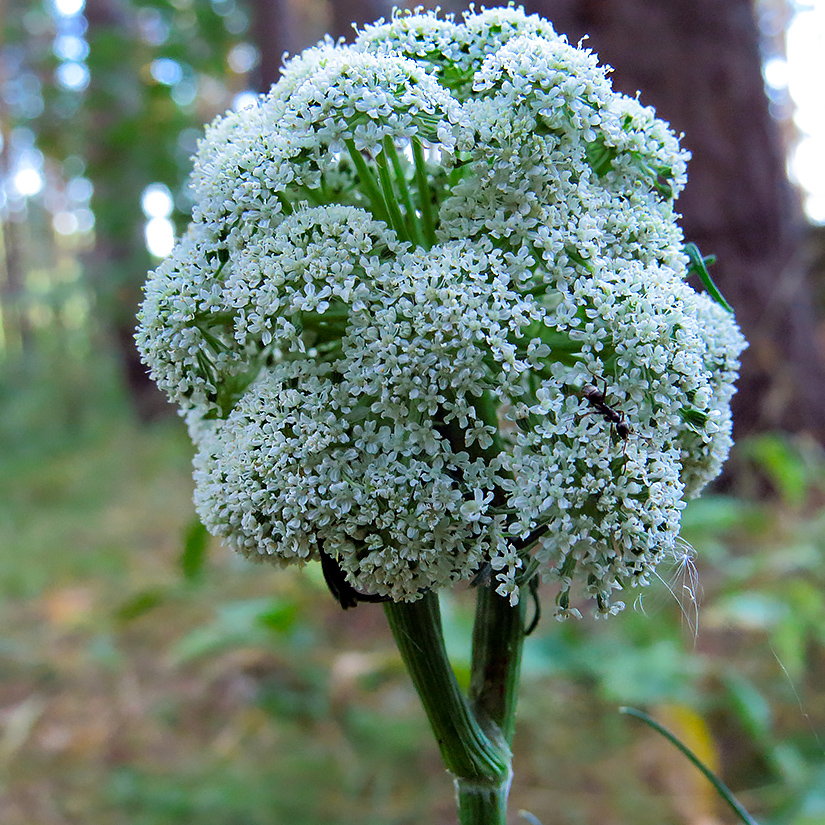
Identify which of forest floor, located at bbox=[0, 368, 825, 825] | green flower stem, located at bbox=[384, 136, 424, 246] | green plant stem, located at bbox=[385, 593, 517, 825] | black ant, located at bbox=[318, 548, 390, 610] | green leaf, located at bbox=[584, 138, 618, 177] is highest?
green leaf, located at bbox=[584, 138, 618, 177]

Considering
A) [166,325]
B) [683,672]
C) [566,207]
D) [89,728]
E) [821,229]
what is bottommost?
[89,728]

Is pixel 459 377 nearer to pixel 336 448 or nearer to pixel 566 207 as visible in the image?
pixel 336 448

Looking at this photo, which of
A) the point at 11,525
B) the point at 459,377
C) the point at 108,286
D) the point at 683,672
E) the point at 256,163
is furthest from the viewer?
the point at 11,525

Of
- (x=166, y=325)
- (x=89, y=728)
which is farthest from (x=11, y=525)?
(x=166, y=325)

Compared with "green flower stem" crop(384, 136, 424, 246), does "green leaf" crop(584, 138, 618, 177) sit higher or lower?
higher

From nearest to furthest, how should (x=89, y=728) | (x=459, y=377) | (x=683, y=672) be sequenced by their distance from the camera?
(x=459, y=377)
(x=683, y=672)
(x=89, y=728)

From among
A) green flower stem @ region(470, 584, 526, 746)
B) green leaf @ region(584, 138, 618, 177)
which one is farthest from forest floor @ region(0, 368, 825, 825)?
green leaf @ region(584, 138, 618, 177)

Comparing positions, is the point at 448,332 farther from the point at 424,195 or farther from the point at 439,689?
the point at 439,689

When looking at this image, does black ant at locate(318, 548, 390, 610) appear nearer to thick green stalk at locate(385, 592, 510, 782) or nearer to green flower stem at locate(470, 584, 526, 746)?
thick green stalk at locate(385, 592, 510, 782)
